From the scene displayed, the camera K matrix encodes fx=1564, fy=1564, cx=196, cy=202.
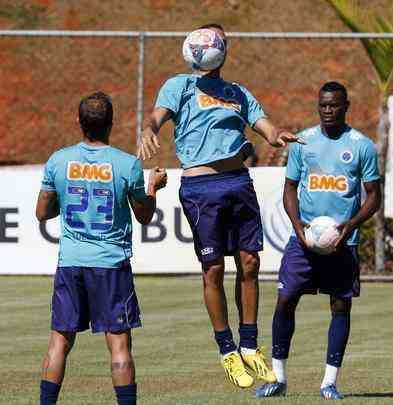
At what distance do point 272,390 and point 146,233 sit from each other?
927cm

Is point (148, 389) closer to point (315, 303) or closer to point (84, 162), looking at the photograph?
point (84, 162)

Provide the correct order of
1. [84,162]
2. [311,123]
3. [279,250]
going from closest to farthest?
[84,162]
[279,250]
[311,123]

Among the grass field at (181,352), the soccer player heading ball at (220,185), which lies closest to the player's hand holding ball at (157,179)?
the soccer player heading ball at (220,185)

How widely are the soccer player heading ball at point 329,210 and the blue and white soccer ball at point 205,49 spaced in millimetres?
791

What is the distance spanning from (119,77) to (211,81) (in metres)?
28.3

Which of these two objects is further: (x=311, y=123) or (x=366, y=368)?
(x=311, y=123)

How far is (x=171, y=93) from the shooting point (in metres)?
10.9

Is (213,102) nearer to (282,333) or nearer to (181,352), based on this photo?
(282,333)

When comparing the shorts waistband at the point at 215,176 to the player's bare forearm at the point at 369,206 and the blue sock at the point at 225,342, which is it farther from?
the blue sock at the point at 225,342

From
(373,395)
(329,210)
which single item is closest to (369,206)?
(329,210)

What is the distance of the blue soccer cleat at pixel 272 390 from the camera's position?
10.7 metres

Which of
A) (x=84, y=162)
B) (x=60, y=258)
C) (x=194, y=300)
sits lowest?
(x=194, y=300)

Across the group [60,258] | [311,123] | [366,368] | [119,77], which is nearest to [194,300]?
[366,368]

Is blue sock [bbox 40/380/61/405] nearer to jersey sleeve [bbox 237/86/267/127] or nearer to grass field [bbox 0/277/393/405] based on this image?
grass field [bbox 0/277/393/405]
